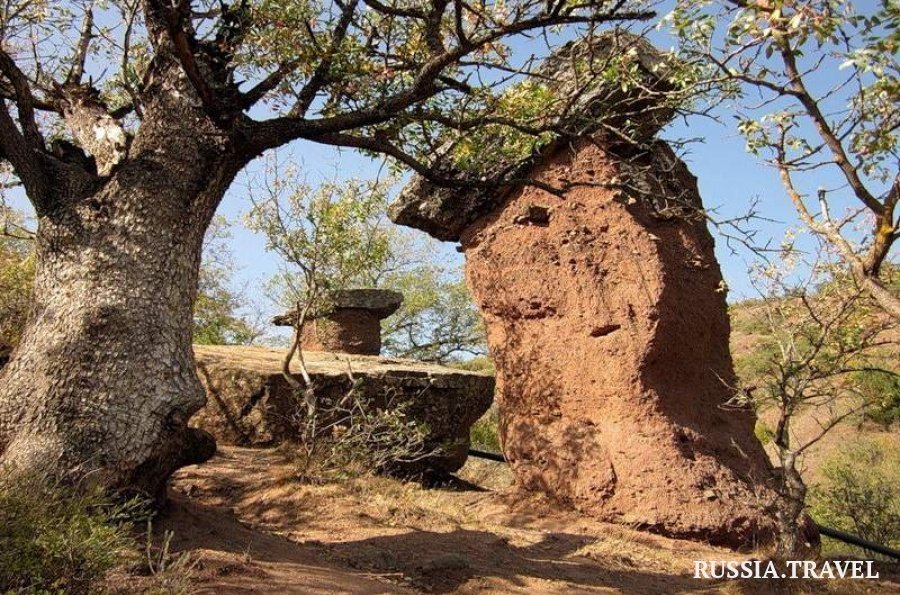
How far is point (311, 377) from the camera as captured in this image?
826cm

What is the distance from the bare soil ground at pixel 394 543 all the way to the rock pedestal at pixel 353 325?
5.08 meters

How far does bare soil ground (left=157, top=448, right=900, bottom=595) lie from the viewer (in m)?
4.13

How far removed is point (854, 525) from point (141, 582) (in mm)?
9993

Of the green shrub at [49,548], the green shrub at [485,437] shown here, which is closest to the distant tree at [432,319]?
the green shrub at [485,437]

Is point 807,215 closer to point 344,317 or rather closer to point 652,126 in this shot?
point 652,126

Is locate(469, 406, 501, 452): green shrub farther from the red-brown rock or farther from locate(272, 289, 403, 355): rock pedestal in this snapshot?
the red-brown rock

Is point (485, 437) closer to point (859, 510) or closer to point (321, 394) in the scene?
point (859, 510)

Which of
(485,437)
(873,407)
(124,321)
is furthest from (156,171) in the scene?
(873,407)

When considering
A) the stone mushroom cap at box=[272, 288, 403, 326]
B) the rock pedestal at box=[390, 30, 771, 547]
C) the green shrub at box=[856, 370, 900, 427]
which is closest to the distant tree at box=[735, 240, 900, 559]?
the rock pedestal at box=[390, 30, 771, 547]

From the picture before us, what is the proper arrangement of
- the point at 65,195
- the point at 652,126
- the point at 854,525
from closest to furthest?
the point at 65,195, the point at 652,126, the point at 854,525

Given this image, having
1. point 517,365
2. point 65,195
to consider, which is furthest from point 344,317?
point 65,195

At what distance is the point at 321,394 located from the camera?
26.8ft

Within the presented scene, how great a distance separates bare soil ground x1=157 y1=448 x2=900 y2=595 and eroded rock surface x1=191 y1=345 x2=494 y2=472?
53 cm

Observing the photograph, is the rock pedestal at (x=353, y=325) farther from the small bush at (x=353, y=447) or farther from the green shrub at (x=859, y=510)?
the green shrub at (x=859, y=510)
